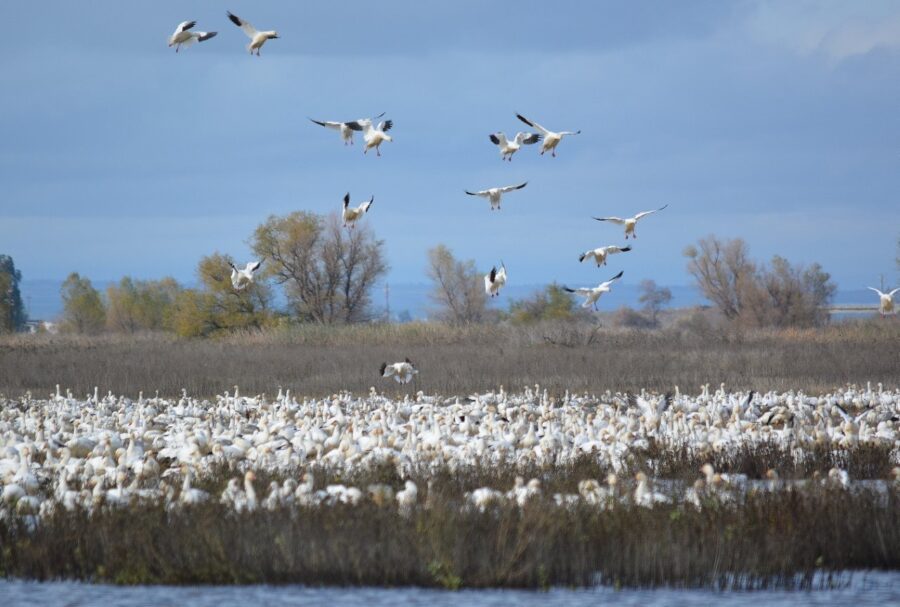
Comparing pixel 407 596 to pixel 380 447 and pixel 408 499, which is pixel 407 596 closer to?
pixel 408 499

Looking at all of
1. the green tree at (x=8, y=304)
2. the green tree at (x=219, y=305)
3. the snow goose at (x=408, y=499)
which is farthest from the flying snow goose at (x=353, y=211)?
the green tree at (x=8, y=304)

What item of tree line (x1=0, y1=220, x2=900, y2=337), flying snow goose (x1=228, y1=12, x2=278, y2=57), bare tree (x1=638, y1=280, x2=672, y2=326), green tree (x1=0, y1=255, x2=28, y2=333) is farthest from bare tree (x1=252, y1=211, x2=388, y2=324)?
bare tree (x1=638, y1=280, x2=672, y2=326)

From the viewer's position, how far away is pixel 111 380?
1101 inches

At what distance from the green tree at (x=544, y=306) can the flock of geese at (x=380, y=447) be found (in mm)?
46308

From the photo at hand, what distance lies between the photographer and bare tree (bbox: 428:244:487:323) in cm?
6744

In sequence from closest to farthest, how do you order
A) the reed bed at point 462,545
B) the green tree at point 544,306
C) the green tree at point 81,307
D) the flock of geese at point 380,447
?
1. the reed bed at point 462,545
2. the flock of geese at point 380,447
3. the green tree at point 544,306
4. the green tree at point 81,307

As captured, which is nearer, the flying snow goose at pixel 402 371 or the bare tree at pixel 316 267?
the flying snow goose at pixel 402 371

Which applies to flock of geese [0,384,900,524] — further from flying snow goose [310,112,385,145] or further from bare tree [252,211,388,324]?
bare tree [252,211,388,324]

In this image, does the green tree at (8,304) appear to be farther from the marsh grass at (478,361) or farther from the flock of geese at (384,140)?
the flock of geese at (384,140)

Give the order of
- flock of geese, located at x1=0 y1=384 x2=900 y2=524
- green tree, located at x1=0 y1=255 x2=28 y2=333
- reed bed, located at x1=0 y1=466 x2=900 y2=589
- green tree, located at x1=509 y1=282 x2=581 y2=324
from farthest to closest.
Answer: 1. green tree, located at x1=0 y1=255 x2=28 y2=333
2. green tree, located at x1=509 y1=282 x2=581 y2=324
3. flock of geese, located at x1=0 y1=384 x2=900 y2=524
4. reed bed, located at x1=0 y1=466 x2=900 y2=589

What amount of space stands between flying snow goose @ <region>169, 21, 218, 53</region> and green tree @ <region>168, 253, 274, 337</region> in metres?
33.6

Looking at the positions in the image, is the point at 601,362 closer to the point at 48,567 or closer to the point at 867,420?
the point at 867,420

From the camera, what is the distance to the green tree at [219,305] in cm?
5438

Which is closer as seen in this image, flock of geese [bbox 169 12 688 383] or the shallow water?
the shallow water
